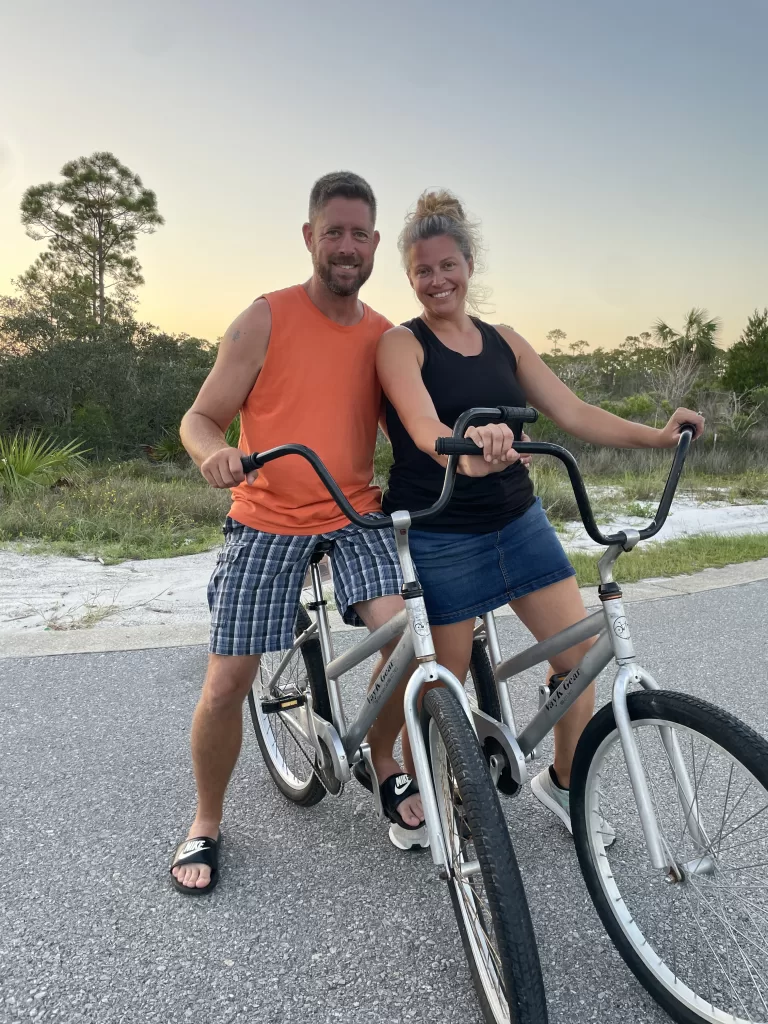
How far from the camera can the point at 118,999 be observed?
72.1 inches

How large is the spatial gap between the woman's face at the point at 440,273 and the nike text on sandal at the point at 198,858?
1.84m

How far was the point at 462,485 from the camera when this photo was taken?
90.9 inches

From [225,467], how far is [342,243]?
961 millimetres

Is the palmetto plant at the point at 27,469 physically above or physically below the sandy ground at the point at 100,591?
above

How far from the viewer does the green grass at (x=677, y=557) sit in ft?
20.1

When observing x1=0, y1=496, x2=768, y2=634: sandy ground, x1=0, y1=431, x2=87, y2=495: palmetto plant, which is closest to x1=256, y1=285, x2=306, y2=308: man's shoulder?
x1=0, y1=496, x2=768, y2=634: sandy ground

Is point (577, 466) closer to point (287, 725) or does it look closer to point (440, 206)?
point (440, 206)

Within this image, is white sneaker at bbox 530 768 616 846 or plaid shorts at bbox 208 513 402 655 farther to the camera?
white sneaker at bbox 530 768 616 846

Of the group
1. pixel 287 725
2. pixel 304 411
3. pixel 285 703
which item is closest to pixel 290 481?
pixel 304 411

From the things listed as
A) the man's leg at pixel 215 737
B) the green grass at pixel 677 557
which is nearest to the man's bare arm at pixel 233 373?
the man's leg at pixel 215 737

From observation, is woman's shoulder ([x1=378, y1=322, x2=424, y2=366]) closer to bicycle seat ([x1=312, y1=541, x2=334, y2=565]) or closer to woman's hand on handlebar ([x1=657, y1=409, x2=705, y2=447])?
bicycle seat ([x1=312, y1=541, x2=334, y2=565])

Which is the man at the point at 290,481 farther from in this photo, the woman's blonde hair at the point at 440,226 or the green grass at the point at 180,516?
the green grass at the point at 180,516

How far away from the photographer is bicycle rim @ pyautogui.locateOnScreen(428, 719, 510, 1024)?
5.75ft

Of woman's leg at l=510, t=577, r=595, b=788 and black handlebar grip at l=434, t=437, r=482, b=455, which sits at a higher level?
black handlebar grip at l=434, t=437, r=482, b=455
